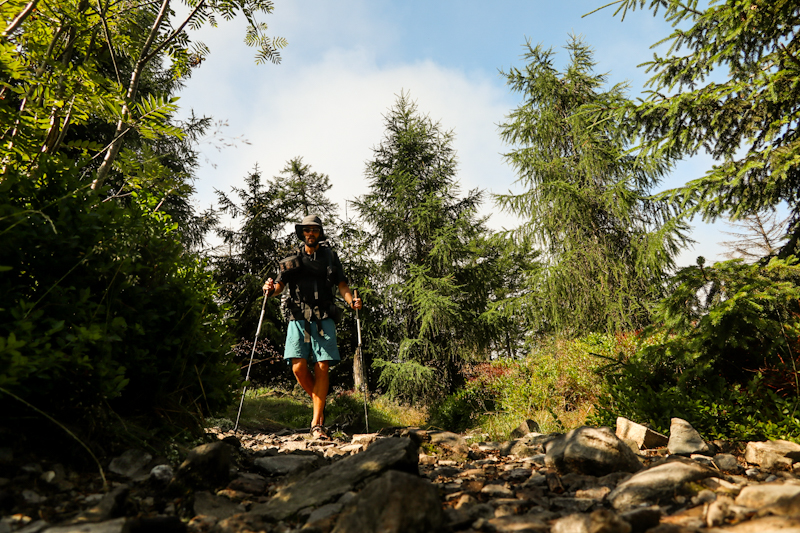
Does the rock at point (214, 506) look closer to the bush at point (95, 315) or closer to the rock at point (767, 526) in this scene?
the bush at point (95, 315)

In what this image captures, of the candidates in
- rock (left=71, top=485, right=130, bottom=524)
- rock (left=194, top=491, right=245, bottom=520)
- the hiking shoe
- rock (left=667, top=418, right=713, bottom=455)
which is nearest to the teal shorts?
the hiking shoe

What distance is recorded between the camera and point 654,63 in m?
6.51

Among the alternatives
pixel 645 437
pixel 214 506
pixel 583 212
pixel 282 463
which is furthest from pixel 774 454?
pixel 583 212

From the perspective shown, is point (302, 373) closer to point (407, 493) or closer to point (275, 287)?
point (275, 287)

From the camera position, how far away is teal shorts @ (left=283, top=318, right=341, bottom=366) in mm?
5012

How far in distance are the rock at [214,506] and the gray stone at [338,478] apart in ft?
0.36

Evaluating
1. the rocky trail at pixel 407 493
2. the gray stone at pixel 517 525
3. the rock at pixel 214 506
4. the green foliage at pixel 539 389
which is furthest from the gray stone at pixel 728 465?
the rock at pixel 214 506

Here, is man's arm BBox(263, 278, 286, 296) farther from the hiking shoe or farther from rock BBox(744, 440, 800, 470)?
rock BBox(744, 440, 800, 470)

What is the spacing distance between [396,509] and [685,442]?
3.17 m

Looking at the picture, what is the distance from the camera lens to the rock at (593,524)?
1680 millimetres

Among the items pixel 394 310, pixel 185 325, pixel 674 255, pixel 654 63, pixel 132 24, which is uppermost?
pixel 654 63

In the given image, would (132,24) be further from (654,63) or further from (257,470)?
(654,63)

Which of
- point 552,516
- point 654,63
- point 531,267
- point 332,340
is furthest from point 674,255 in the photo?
point 552,516

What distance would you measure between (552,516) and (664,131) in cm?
663
